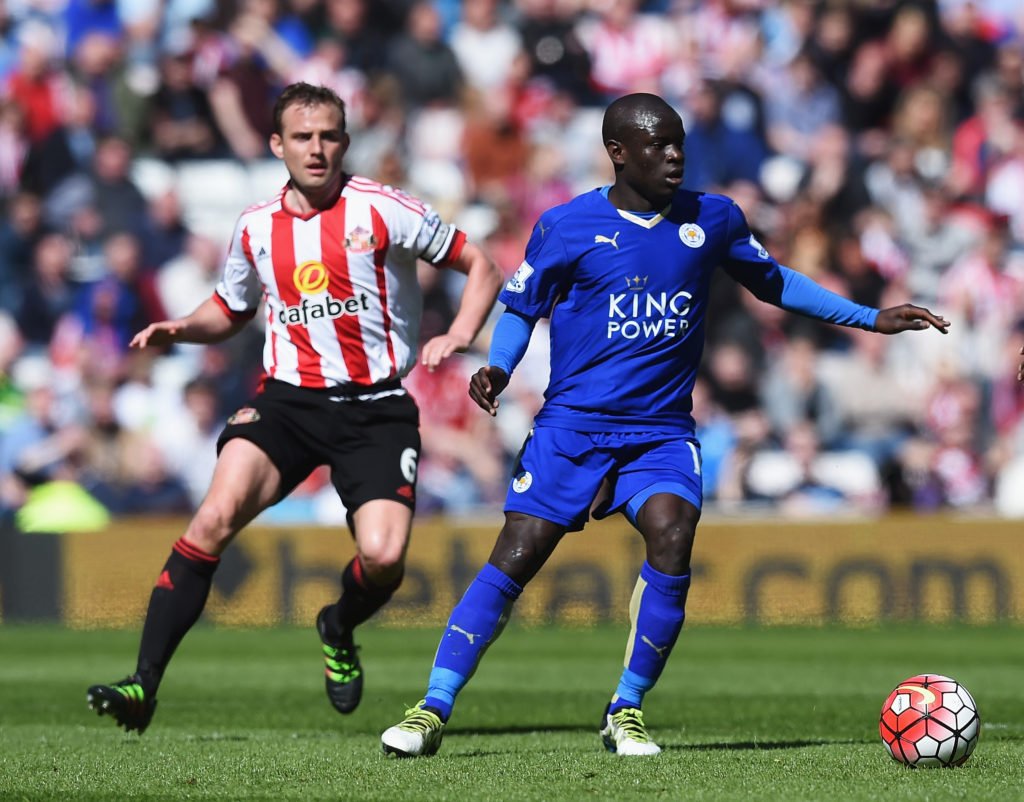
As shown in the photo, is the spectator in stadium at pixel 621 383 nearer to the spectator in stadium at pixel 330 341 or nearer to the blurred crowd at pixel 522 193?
the spectator in stadium at pixel 330 341

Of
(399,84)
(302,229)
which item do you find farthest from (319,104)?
(399,84)

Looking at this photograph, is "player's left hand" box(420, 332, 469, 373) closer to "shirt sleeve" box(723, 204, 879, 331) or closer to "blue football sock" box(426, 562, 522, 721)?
"blue football sock" box(426, 562, 522, 721)

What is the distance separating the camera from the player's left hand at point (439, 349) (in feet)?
19.4

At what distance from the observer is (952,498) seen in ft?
45.8

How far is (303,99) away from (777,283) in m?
2.01

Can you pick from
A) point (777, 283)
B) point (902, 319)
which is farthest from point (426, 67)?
point (902, 319)

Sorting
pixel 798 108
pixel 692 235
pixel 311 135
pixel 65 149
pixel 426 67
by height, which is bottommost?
pixel 692 235

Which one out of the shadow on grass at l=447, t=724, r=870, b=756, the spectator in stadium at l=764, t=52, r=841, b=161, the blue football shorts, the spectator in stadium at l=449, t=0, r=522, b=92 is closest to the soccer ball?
the shadow on grass at l=447, t=724, r=870, b=756

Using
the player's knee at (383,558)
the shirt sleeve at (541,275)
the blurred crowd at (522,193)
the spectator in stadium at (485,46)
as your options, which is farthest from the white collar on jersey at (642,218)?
the spectator in stadium at (485,46)

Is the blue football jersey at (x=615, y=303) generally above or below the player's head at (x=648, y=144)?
below

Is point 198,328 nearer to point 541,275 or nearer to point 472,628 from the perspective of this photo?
point 541,275

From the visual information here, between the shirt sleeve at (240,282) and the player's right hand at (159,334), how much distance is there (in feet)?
1.01

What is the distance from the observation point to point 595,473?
5.96 metres

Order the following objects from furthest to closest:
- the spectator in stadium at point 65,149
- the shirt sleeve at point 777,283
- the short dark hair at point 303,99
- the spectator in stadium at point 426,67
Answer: the spectator in stadium at point 426,67
the spectator in stadium at point 65,149
the short dark hair at point 303,99
the shirt sleeve at point 777,283
